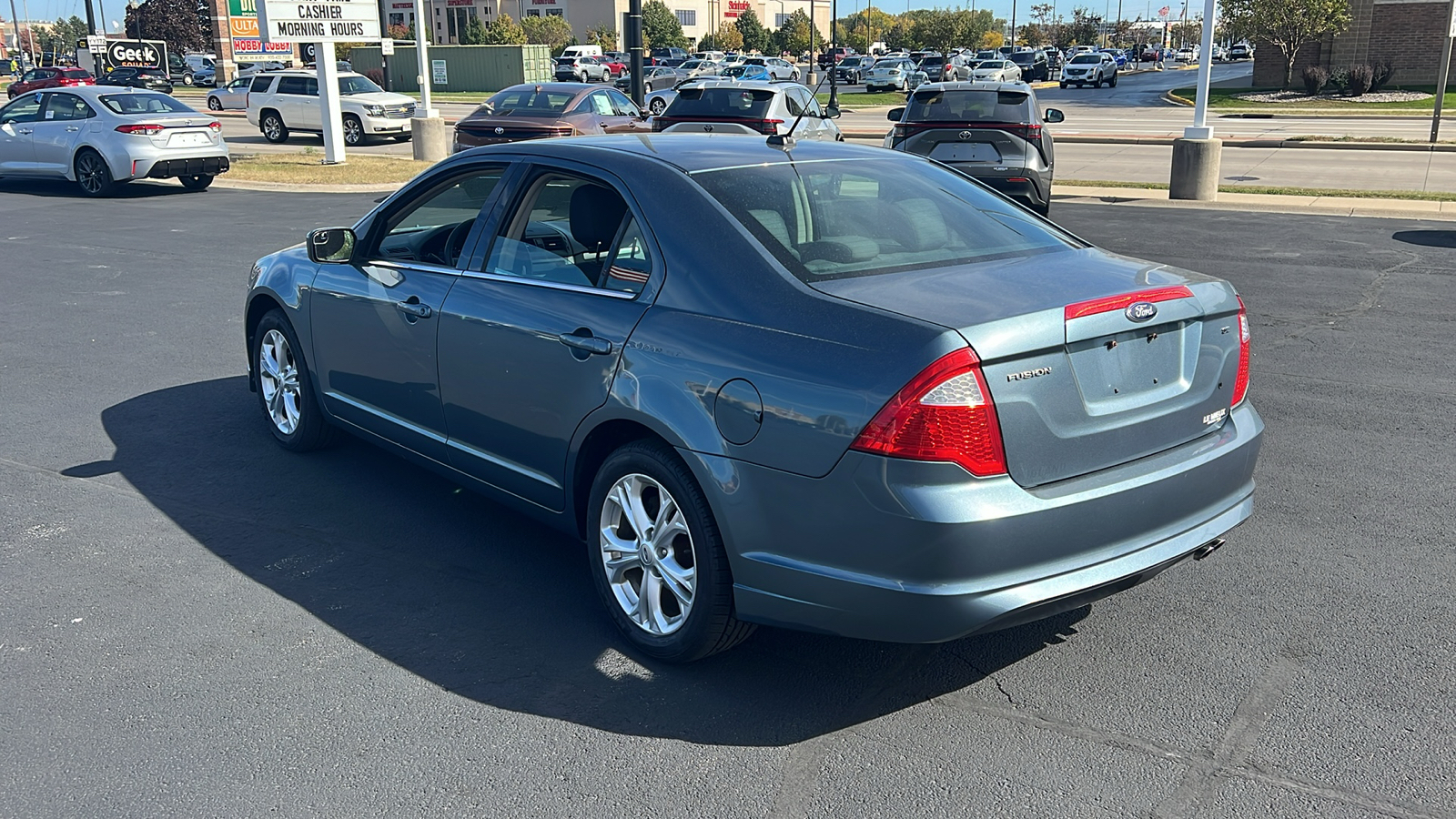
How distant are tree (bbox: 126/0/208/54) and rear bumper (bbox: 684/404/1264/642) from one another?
10026 centimetres

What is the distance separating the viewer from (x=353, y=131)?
28266mm

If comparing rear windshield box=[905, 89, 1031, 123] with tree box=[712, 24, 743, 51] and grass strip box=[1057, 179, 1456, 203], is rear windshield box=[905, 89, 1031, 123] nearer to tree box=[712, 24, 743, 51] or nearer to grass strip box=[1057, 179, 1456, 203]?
grass strip box=[1057, 179, 1456, 203]

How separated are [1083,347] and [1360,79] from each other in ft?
152

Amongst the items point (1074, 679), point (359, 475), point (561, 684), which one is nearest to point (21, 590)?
point (359, 475)

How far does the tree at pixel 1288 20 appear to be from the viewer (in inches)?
1741

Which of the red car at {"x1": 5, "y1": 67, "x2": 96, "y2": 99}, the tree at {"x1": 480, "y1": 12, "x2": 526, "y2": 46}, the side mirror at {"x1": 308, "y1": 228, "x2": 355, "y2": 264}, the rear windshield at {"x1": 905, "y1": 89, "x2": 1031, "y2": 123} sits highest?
the tree at {"x1": 480, "y1": 12, "x2": 526, "y2": 46}

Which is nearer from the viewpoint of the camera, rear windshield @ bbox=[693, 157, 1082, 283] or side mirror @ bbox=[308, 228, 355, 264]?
rear windshield @ bbox=[693, 157, 1082, 283]

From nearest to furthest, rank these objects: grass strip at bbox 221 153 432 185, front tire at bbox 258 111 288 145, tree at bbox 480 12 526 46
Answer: grass strip at bbox 221 153 432 185
front tire at bbox 258 111 288 145
tree at bbox 480 12 526 46

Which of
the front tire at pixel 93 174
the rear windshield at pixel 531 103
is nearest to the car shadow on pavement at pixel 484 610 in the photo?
the front tire at pixel 93 174

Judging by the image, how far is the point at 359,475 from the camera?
19.0 ft

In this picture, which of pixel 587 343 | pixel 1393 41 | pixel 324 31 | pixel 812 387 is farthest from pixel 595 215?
pixel 1393 41

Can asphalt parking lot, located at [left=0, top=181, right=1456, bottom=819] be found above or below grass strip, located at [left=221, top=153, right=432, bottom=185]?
below

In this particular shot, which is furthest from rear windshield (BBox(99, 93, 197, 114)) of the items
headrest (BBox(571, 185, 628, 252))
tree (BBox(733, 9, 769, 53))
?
tree (BBox(733, 9, 769, 53))

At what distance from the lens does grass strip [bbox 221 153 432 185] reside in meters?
19.9
